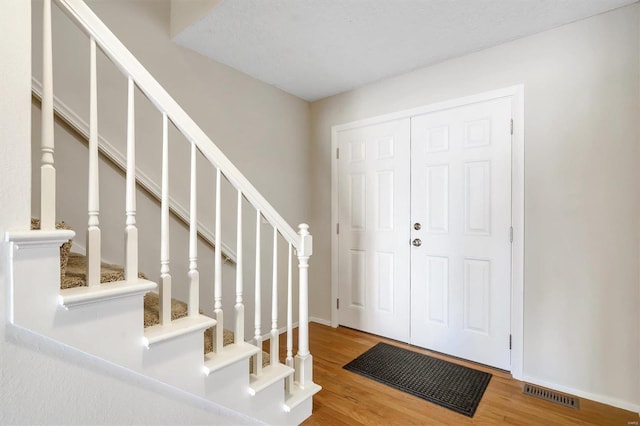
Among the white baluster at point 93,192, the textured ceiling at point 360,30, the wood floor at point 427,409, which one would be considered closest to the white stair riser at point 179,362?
the white baluster at point 93,192

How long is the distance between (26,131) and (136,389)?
91 cm

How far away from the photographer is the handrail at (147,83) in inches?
36.9

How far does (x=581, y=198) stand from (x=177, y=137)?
9.16ft

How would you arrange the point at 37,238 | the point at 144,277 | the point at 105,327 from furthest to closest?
the point at 144,277, the point at 105,327, the point at 37,238

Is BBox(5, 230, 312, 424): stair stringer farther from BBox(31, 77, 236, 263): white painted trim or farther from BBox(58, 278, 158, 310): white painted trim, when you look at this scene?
BBox(31, 77, 236, 263): white painted trim

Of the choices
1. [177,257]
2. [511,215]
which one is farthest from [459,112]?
[177,257]

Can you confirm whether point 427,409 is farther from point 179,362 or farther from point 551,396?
point 179,362

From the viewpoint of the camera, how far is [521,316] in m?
2.08

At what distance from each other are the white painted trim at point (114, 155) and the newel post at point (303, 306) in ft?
2.55

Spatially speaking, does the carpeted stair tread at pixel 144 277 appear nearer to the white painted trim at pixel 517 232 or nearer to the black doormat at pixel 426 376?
A: the black doormat at pixel 426 376

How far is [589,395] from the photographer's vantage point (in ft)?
6.08

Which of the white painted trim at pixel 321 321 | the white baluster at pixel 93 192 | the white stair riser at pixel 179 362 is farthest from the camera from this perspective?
the white painted trim at pixel 321 321

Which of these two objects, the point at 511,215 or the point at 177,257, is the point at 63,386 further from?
the point at 511,215

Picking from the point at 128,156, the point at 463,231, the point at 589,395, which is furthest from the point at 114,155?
the point at 589,395
